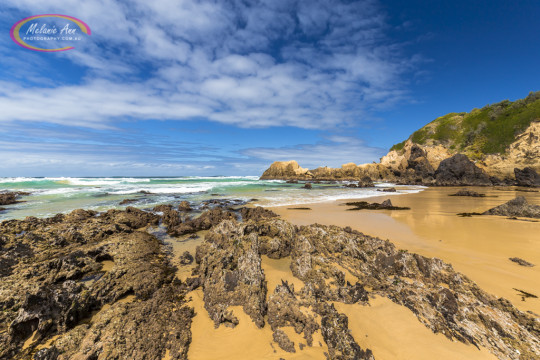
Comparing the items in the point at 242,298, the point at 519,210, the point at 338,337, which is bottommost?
the point at 338,337

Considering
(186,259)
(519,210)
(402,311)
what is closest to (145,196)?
(186,259)

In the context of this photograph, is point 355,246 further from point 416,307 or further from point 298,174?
point 298,174

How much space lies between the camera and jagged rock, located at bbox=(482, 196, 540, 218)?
10.9 metres

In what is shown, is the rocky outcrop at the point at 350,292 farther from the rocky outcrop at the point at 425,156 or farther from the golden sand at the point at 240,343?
the rocky outcrop at the point at 425,156

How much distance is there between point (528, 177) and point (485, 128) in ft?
95.3

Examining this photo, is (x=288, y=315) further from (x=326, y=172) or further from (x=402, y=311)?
(x=326, y=172)

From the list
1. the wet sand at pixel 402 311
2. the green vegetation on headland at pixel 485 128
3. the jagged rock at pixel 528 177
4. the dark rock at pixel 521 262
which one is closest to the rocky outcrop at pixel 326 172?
the green vegetation on headland at pixel 485 128

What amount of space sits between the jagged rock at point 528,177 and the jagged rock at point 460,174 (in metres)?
3.68

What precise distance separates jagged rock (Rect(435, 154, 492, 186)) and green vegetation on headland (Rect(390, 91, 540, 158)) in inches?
A: 541

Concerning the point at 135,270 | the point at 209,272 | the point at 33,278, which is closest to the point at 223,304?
the point at 209,272

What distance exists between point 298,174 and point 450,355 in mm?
76042

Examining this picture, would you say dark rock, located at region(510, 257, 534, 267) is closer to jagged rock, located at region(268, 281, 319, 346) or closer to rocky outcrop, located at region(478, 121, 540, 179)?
jagged rock, located at region(268, 281, 319, 346)

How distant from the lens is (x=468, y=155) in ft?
170

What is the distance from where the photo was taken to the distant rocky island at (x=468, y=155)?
39.3 m
